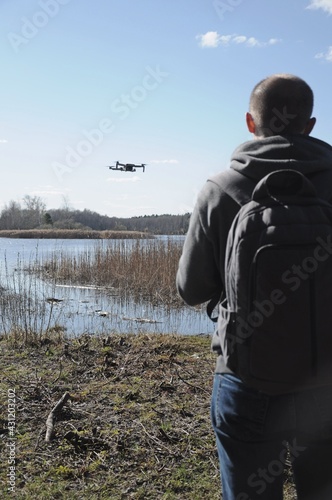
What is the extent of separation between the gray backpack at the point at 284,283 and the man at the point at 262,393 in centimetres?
7

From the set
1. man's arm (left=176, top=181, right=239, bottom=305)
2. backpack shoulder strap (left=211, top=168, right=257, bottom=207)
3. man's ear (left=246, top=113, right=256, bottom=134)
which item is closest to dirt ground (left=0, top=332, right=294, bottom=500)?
man's arm (left=176, top=181, right=239, bottom=305)

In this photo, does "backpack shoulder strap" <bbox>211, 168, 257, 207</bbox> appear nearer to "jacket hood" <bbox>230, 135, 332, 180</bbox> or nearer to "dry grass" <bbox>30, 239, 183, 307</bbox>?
"jacket hood" <bbox>230, 135, 332, 180</bbox>

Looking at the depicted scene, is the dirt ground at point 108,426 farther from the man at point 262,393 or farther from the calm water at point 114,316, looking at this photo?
the calm water at point 114,316

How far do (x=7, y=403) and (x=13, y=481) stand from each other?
976 millimetres

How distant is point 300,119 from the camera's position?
4.36ft

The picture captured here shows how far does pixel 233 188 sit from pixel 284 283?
29 cm

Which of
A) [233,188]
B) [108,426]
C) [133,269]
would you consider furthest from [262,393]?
[133,269]

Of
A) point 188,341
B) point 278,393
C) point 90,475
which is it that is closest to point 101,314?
point 188,341

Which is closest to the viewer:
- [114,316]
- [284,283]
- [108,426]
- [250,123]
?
[284,283]

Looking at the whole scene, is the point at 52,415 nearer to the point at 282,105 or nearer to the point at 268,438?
the point at 268,438

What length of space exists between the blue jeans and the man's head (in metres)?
0.70

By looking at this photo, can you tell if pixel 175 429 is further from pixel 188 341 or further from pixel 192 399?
pixel 188 341

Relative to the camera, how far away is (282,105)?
131 cm

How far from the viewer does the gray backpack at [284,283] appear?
1.17m
